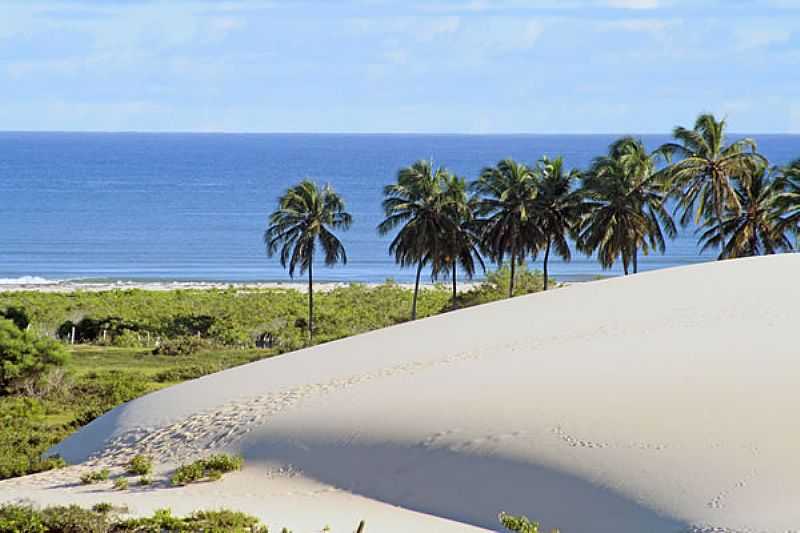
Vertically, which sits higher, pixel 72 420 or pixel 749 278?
pixel 749 278

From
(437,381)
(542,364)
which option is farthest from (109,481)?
(542,364)

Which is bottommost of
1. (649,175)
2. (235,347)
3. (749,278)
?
(235,347)

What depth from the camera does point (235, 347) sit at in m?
51.7

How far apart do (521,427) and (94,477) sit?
25.0 ft

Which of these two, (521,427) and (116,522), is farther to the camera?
(521,427)

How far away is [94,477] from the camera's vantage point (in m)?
21.7

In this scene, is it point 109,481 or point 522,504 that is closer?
point 522,504

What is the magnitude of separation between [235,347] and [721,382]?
3320cm

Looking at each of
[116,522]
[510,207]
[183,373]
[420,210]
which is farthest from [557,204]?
[116,522]

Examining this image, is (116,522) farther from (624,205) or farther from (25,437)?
(624,205)

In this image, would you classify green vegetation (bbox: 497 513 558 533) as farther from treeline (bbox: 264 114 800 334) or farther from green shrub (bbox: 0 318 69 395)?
treeline (bbox: 264 114 800 334)

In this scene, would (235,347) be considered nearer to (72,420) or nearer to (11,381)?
(11,381)

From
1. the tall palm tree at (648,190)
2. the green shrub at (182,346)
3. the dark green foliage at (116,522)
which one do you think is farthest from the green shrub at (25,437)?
the tall palm tree at (648,190)

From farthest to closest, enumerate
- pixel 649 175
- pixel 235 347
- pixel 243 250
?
1. pixel 243 250
2. pixel 235 347
3. pixel 649 175
